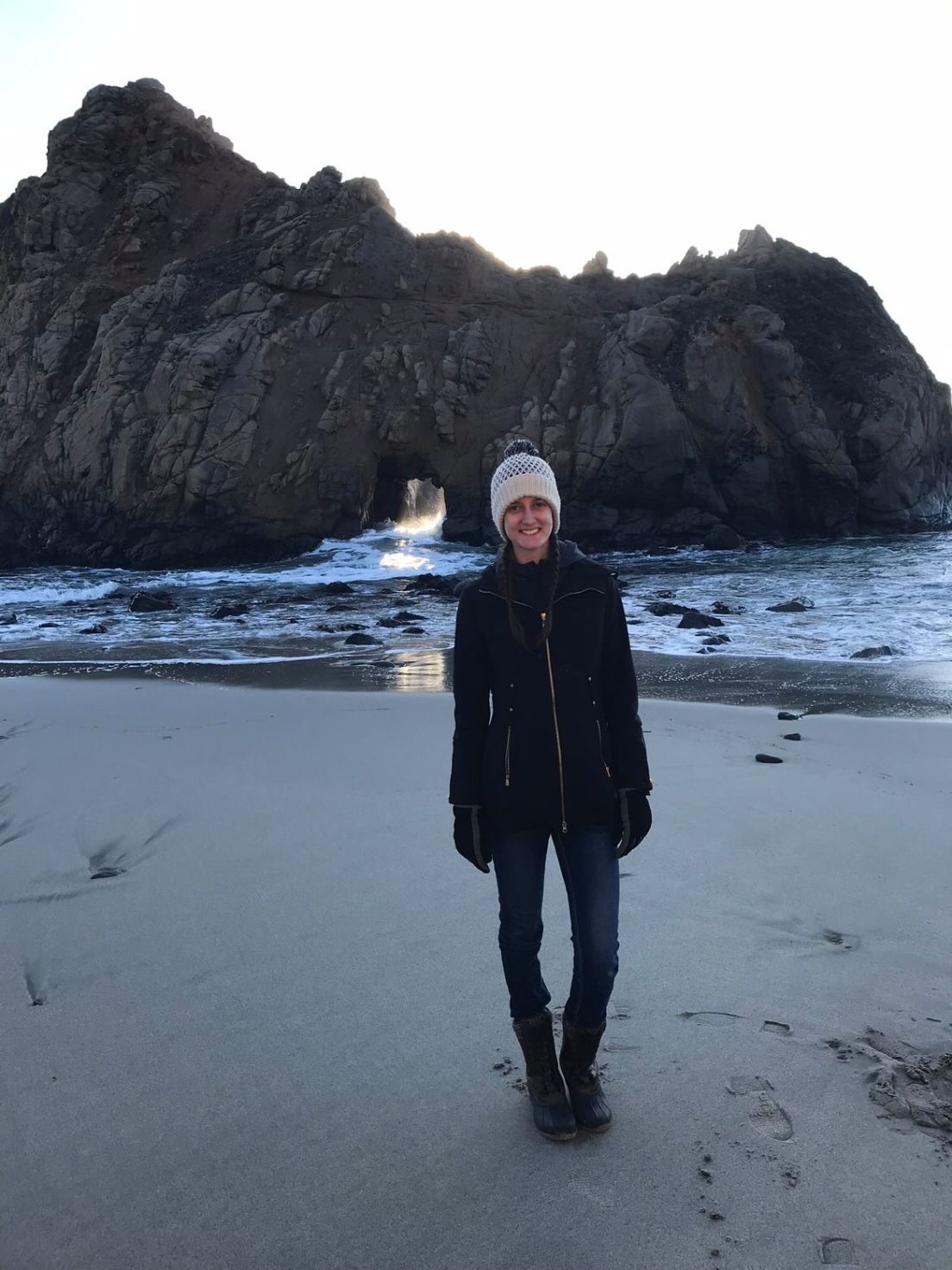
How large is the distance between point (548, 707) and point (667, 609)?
14.2 meters

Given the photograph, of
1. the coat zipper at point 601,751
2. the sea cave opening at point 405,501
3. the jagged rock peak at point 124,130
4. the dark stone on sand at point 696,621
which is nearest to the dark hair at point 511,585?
the coat zipper at point 601,751

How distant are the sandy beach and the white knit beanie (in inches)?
68.4

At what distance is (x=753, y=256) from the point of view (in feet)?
131

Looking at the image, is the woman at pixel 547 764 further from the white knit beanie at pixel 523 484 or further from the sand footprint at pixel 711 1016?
the sand footprint at pixel 711 1016

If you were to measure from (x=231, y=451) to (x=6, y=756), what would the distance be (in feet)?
93.2

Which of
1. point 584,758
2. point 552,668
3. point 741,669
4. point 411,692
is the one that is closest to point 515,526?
point 552,668

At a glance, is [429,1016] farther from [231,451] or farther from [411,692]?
[231,451]

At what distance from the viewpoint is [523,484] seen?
2768 mm

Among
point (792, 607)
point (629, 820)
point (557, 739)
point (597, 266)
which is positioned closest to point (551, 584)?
point (557, 739)

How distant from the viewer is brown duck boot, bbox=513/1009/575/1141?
247 centimetres

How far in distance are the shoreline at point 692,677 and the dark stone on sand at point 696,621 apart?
2752mm

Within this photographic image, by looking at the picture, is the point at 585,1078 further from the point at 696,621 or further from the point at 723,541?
the point at 723,541

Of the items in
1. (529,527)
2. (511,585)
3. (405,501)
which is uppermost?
(405,501)

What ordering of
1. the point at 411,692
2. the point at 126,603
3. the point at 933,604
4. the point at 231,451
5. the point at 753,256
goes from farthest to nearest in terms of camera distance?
1. the point at 753,256
2. the point at 231,451
3. the point at 126,603
4. the point at 933,604
5. the point at 411,692
